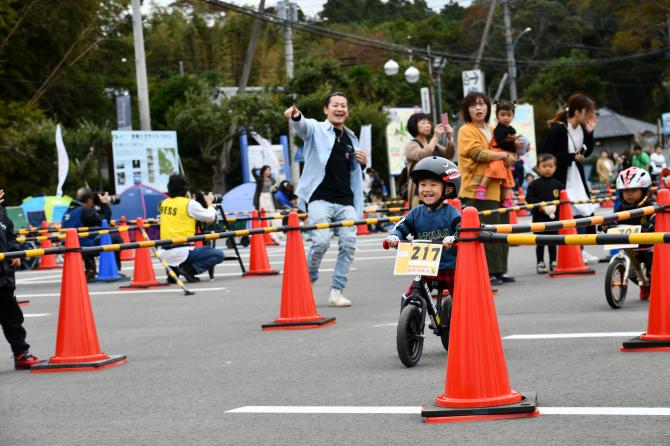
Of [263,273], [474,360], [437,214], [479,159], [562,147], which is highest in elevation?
[562,147]

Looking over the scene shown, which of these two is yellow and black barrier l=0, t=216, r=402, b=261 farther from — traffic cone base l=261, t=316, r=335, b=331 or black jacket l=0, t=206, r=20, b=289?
traffic cone base l=261, t=316, r=335, b=331

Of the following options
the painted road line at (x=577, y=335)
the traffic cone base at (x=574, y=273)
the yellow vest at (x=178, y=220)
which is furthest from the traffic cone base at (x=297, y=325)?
the yellow vest at (x=178, y=220)

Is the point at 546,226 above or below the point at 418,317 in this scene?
above

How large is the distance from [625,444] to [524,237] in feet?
4.51

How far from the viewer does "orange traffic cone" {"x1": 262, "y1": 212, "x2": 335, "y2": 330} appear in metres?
10.4

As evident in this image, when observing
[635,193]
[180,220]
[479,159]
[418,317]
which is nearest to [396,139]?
[180,220]

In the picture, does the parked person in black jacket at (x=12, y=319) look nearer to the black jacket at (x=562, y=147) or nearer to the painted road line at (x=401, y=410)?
the painted road line at (x=401, y=410)

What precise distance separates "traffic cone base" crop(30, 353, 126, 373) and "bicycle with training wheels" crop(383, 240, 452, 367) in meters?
2.52

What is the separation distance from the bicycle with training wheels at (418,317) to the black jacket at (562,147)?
21.2 feet

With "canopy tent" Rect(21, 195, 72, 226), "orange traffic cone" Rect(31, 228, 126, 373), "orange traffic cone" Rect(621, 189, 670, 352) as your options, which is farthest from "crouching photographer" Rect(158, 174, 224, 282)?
"canopy tent" Rect(21, 195, 72, 226)

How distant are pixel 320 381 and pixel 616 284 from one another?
3.78 meters

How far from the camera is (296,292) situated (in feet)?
34.2

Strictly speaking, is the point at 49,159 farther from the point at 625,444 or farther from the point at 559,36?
the point at 559,36

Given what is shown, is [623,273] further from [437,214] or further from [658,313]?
[437,214]
